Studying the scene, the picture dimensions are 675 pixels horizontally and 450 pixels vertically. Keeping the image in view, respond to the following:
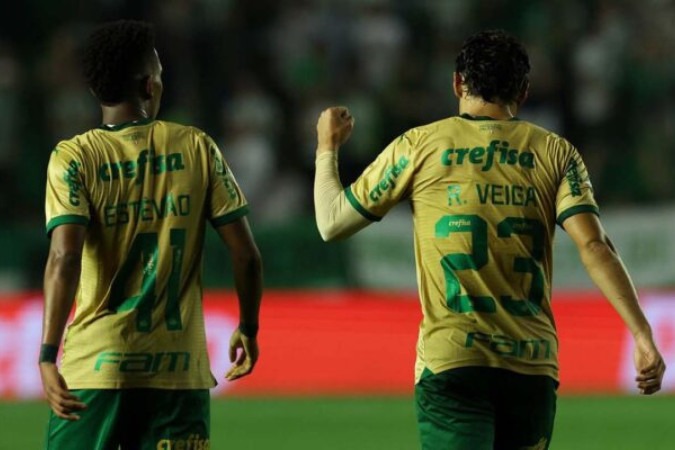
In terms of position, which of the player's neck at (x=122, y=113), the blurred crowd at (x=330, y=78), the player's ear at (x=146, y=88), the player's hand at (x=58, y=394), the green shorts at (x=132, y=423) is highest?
the blurred crowd at (x=330, y=78)

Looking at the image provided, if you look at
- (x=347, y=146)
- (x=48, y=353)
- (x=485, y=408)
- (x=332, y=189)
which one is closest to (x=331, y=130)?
(x=332, y=189)

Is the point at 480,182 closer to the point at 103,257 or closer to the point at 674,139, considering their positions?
the point at 103,257

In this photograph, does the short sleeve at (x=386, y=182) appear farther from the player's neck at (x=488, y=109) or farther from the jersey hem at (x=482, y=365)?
the jersey hem at (x=482, y=365)

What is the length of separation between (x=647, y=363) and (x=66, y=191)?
1793mm

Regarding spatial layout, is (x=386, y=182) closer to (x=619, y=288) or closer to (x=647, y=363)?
(x=619, y=288)

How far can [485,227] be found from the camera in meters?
4.71

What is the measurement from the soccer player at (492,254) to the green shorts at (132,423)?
71 centimetres

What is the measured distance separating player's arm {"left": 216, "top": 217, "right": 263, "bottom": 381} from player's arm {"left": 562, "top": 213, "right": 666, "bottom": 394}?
0.98 metres

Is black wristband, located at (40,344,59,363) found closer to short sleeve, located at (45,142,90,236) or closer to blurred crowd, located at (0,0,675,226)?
short sleeve, located at (45,142,90,236)

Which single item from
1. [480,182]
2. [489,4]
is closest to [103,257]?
[480,182]

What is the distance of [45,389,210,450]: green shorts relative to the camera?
4.64 m

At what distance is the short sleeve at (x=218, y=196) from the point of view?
15.8ft

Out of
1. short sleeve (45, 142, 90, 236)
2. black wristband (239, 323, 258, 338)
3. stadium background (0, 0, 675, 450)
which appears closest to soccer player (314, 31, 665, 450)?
black wristband (239, 323, 258, 338)

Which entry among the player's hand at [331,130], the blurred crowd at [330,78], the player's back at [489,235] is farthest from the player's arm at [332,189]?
the blurred crowd at [330,78]
